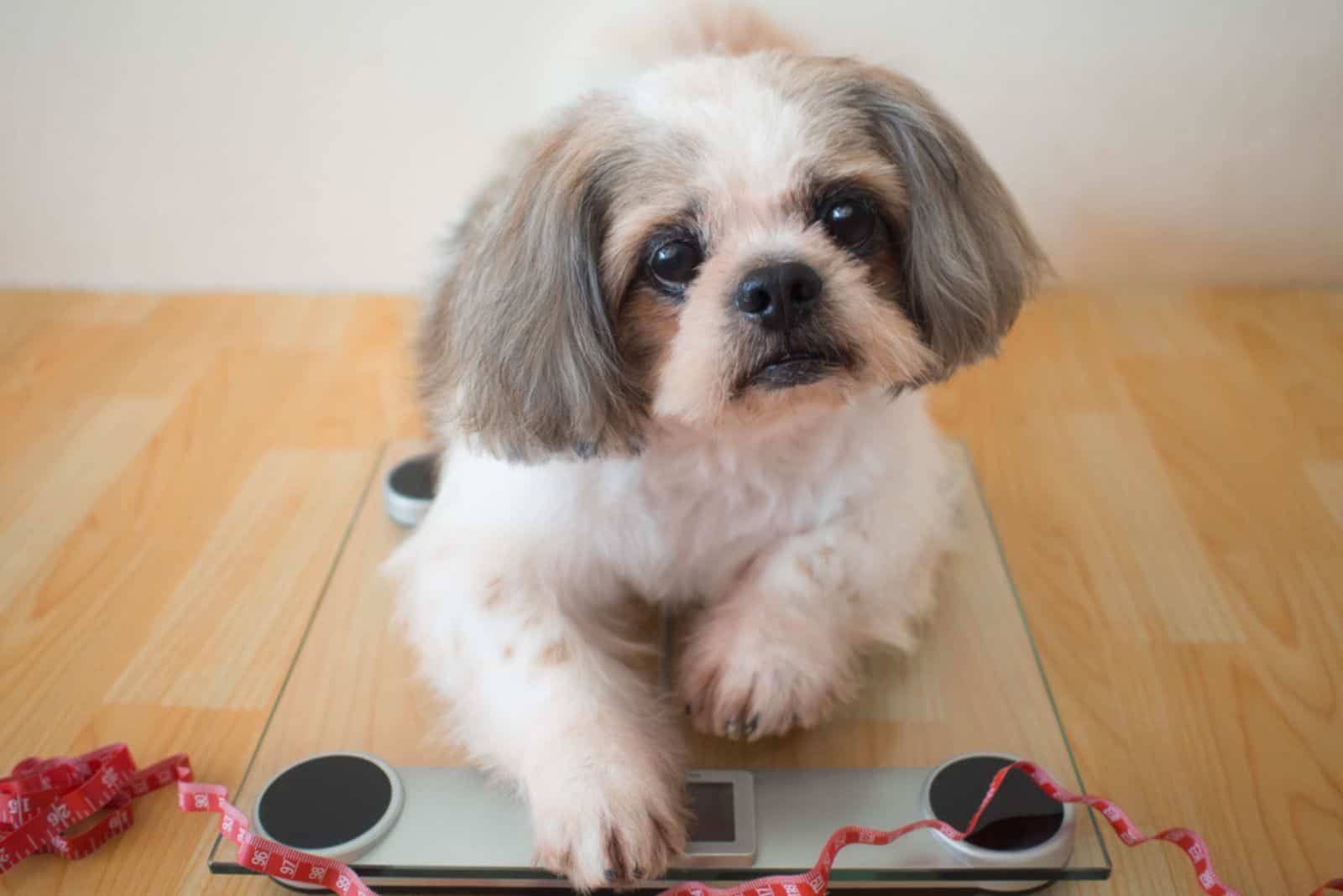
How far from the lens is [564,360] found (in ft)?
4.13

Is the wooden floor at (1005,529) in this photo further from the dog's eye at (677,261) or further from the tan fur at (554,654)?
the dog's eye at (677,261)

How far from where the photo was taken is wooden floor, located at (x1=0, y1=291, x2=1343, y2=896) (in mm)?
1428

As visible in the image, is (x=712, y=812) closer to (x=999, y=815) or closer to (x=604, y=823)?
(x=604, y=823)

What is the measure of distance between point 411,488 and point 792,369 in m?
0.86

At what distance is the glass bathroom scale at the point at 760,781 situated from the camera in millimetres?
1255

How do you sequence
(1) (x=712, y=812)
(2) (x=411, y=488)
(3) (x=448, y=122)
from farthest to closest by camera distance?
1. (3) (x=448, y=122)
2. (2) (x=411, y=488)
3. (1) (x=712, y=812)

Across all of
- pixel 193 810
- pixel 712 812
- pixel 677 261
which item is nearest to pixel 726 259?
pixel 677 261

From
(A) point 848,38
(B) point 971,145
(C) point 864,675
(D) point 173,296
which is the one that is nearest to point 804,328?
(B) point 971,145

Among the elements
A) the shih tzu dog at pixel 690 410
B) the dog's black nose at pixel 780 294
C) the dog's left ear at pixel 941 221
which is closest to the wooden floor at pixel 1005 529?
the shih tzu dog at pixel 690 410

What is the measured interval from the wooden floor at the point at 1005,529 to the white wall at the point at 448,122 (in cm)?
12

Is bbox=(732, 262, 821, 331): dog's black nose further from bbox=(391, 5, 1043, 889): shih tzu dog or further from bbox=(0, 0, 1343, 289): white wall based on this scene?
bbox=(0, 0, 1343, 289): white wall

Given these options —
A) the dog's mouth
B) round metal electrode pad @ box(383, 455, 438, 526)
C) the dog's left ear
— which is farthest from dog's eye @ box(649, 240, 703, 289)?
round metal electrode pad @ box(383, 455, 438, 526)

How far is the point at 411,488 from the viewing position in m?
1.90

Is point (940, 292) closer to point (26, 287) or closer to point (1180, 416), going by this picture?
point (1180, 416)
